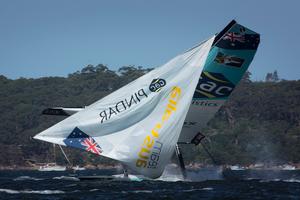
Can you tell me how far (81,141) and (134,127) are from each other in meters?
2.98

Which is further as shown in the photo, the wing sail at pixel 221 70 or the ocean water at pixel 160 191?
the wing sail at pixel 221 70

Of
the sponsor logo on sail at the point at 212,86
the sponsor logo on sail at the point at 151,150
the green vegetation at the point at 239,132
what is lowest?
the sponsor logo on sail at the point at 151,150

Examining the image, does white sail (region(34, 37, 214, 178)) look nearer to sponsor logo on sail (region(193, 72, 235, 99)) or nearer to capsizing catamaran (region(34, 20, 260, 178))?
capsizing catamaran (region(34, 20, 260, 178))

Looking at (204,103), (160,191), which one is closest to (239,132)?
(204,103)

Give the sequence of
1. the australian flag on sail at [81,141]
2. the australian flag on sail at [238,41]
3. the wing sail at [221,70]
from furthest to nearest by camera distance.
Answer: the wing sail at [221,70] → the australian flag on sail at [238,41] → the australian flag on sail at [81,141]

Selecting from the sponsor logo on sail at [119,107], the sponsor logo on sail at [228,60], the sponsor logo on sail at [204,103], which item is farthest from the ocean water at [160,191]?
the sponsor logo on sail at [228,60]

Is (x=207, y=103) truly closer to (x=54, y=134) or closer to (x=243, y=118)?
(x=54, y=134)

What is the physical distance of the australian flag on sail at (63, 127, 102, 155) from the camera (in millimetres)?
40750

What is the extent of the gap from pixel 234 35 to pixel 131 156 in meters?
12.5

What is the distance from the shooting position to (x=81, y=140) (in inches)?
1607

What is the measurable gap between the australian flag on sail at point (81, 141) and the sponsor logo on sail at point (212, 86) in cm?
1169

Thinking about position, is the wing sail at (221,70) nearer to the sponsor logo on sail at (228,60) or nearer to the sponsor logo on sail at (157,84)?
the sponsor logo on sail at (228,60)

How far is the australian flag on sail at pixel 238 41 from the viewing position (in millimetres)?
48812

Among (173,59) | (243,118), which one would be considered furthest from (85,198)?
(243,118)
